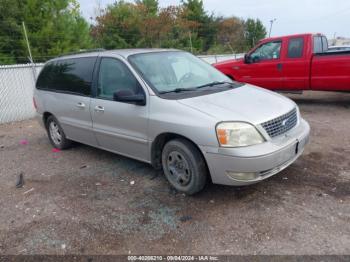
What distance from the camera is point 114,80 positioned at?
4.20 m

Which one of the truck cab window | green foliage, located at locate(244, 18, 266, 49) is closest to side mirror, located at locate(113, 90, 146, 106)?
the truck cab window

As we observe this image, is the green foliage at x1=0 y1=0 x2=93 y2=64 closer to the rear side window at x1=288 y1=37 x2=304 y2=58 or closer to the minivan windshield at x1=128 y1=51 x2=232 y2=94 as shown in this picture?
the minivan windshield at x1=128 y1=51 x2=232 y2=94

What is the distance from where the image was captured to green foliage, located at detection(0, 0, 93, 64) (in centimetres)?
1245

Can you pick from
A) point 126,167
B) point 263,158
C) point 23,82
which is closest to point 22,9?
point 23,82

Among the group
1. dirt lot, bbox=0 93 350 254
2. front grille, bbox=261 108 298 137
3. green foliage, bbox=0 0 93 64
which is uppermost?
green foliage, bbox=0 0 93 64

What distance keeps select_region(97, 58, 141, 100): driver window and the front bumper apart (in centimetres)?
135

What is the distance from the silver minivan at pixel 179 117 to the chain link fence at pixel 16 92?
14.1ft

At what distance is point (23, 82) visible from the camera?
887cm

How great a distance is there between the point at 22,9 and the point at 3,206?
39.1ft

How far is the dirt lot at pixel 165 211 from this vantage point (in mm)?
2828

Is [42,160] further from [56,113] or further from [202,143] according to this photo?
[202,143]

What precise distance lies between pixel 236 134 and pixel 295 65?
551cm

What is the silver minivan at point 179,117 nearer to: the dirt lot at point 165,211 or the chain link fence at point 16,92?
the dirt lot at point 165,211

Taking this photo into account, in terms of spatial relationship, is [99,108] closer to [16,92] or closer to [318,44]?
[16,92]
